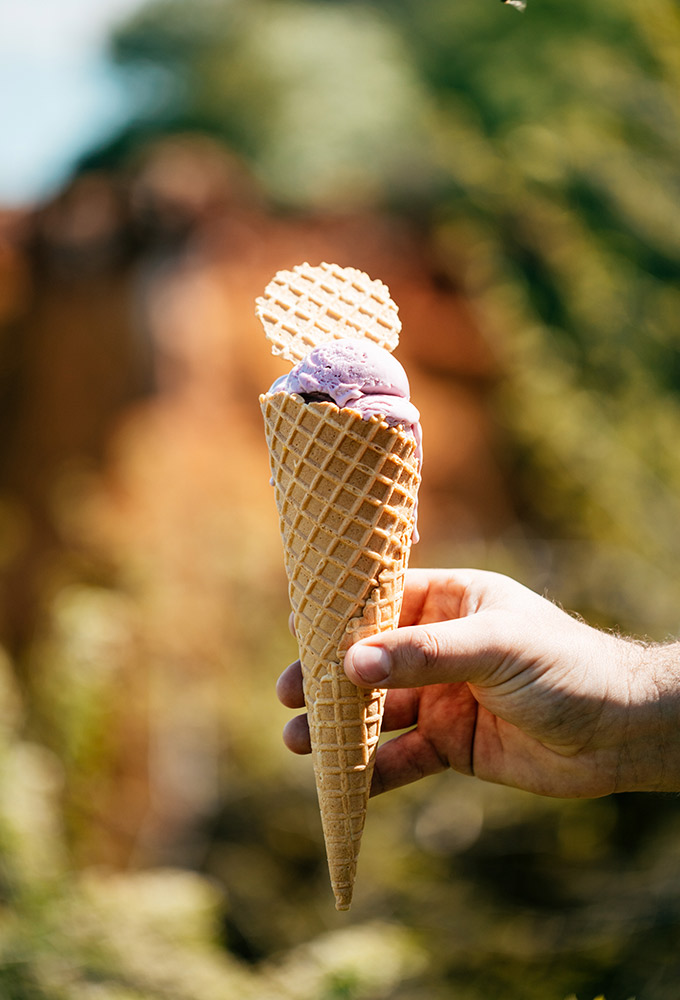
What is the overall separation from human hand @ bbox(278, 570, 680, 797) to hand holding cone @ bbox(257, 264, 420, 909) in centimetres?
10

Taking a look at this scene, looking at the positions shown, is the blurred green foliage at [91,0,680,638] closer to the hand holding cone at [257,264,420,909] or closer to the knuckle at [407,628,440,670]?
the hand holding cone at [257,264,420,909]

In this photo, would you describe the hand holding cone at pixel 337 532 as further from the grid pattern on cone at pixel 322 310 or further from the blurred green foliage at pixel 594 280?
the blurred green foliage at pixel 594 280

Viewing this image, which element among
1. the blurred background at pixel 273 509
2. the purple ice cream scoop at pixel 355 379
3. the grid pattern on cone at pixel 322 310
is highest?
the grid pattern on cone at pixel 322 310

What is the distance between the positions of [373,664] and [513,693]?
280 millimetres

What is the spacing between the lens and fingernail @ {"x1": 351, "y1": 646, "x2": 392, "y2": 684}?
4.28 feet

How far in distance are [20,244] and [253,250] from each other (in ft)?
9.94

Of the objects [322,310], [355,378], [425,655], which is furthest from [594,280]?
[425,655]

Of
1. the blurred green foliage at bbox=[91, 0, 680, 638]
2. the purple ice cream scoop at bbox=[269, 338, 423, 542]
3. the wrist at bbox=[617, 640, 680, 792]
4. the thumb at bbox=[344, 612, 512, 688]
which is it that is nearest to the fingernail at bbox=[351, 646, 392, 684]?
the thumb at bbox=[344, 612, 512, 688]

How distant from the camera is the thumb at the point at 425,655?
130 cm

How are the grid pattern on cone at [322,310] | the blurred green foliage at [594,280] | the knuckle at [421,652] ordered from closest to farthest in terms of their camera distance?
the knuckle at [421,652] < the grid pattern on cone at [322,310] < the blurred green foliage at [594,280]

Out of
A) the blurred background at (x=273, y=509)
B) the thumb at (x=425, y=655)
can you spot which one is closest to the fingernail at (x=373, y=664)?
the thumb at (x=425, y=655)

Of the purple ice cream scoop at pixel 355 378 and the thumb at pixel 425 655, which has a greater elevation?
the purple ice cream scoop at pixel 355 378

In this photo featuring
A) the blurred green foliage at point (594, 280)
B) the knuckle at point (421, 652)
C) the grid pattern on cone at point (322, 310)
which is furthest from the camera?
the blurred green foliage at point (594, 280)

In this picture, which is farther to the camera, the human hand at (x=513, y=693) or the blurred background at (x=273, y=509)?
the blurred background at (x=273, y=509)
